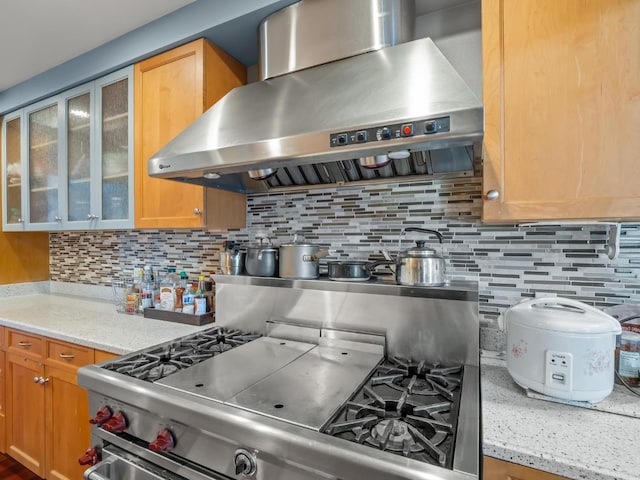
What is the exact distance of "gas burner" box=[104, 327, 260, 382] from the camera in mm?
1088

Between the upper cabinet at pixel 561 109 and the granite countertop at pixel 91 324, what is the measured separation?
58.4 inches

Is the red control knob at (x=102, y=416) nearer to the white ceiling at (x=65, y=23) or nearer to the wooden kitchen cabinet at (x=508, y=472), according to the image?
the wooden kitchen cabinet at (x=508, y=472)

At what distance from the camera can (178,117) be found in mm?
1605

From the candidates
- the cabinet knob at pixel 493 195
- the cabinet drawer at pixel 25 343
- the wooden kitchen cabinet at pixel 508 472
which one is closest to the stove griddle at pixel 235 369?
the wooden kitchen cabinet at pixel 508 472

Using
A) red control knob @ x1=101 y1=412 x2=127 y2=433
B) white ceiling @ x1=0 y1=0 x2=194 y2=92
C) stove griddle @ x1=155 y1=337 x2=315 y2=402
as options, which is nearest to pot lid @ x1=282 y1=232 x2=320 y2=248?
stove griddle @ x1=155 y1=337 x2=315 y2=402

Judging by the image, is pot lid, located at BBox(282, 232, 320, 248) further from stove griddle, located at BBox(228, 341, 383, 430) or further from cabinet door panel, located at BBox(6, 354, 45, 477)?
cabinet door panel, located at BBox(6, 354, 45, 477)

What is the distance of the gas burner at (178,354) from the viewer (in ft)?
3.57

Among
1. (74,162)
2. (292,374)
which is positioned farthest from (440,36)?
(74,162)

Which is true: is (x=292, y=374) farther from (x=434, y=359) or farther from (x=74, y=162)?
(x=74, y=162)

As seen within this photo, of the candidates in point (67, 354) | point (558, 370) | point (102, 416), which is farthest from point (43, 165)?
point (558, 370)

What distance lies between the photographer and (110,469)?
3.26 ft

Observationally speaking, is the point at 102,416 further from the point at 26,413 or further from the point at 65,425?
the point at 26,413

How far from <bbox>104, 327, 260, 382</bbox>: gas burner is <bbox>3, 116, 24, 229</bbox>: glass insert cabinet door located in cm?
207

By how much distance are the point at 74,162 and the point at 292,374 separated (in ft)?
6.78
